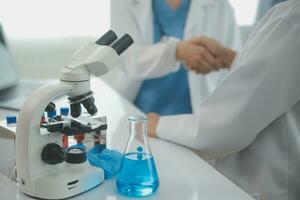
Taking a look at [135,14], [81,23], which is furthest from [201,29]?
[81,23]

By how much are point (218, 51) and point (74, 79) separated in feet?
2.57

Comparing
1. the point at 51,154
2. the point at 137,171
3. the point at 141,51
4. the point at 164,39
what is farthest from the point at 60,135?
the point at 164,39

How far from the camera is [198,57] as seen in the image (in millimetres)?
1415

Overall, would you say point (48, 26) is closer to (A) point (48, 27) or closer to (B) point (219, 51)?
(A) point (48, 27)

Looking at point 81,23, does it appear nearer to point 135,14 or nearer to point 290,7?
point 135,14

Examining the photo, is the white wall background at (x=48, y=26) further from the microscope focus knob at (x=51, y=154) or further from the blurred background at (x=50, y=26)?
the microscope focus knob at (x=51, y=154)

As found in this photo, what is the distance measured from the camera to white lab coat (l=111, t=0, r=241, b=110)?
157 centimetres

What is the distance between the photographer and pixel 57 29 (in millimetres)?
1912

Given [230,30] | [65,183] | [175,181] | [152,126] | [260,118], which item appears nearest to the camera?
[65,183]

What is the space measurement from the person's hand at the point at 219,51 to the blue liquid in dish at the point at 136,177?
728 mm

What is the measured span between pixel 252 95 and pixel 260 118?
64mm

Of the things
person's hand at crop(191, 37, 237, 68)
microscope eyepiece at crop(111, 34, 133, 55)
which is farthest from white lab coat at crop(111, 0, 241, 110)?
microscope eyepiece at crop(111, 34, 133, 55)

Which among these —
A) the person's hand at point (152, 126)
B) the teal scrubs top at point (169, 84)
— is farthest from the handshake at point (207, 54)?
the person's hand at point (152, 126)

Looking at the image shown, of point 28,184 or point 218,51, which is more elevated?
point 218,51
